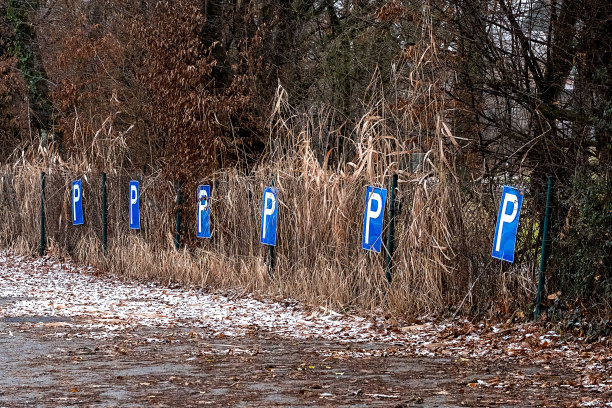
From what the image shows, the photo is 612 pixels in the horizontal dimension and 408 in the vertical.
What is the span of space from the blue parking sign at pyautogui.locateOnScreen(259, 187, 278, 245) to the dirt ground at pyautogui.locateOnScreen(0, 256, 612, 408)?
1341mm

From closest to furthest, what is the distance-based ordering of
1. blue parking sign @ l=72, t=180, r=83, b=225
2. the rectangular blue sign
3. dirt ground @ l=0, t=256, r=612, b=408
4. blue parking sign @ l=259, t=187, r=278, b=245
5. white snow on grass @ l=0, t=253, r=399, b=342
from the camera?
dirt ground @ l=0, t=256, r=612, b=408 < white snow on grass @ l=0, t=253, r=399, b=342 < blue parking sign @ l=259, t=187, r=278, b=245 < the rectangular blue sign < blue parking sign @ l=72, t=180, r=83, b=225

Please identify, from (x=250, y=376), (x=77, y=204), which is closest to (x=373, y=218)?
(x=250, y=376)

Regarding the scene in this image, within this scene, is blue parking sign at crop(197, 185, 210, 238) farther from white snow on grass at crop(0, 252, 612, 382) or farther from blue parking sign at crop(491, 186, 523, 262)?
blue parking sign at crop(491, 186, 523, 262)

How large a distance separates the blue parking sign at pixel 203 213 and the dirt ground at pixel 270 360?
2.97m

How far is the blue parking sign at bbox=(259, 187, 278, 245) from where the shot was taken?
46.3 ft

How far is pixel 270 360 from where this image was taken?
872cm

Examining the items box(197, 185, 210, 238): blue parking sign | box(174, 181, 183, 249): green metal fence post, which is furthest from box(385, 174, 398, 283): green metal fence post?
box(174, 181, 183, 249): green metal fence post

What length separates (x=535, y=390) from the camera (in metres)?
7.26

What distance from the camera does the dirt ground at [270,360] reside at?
7.03 meters

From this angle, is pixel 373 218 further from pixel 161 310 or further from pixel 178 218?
pixel 178 218

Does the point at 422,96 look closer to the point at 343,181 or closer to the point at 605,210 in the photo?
the point at 343,181

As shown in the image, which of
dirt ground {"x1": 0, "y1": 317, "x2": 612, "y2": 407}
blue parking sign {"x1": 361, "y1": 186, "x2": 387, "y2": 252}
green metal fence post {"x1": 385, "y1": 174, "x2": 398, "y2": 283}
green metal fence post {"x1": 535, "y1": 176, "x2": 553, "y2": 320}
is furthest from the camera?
blue parking sign {"x1": 361, "y1": 186, "x2": 387, "y2": 252}

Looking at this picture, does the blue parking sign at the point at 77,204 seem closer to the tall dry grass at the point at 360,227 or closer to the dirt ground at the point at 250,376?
the tall dry grass at the point at 360,227

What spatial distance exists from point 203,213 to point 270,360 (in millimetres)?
7617
